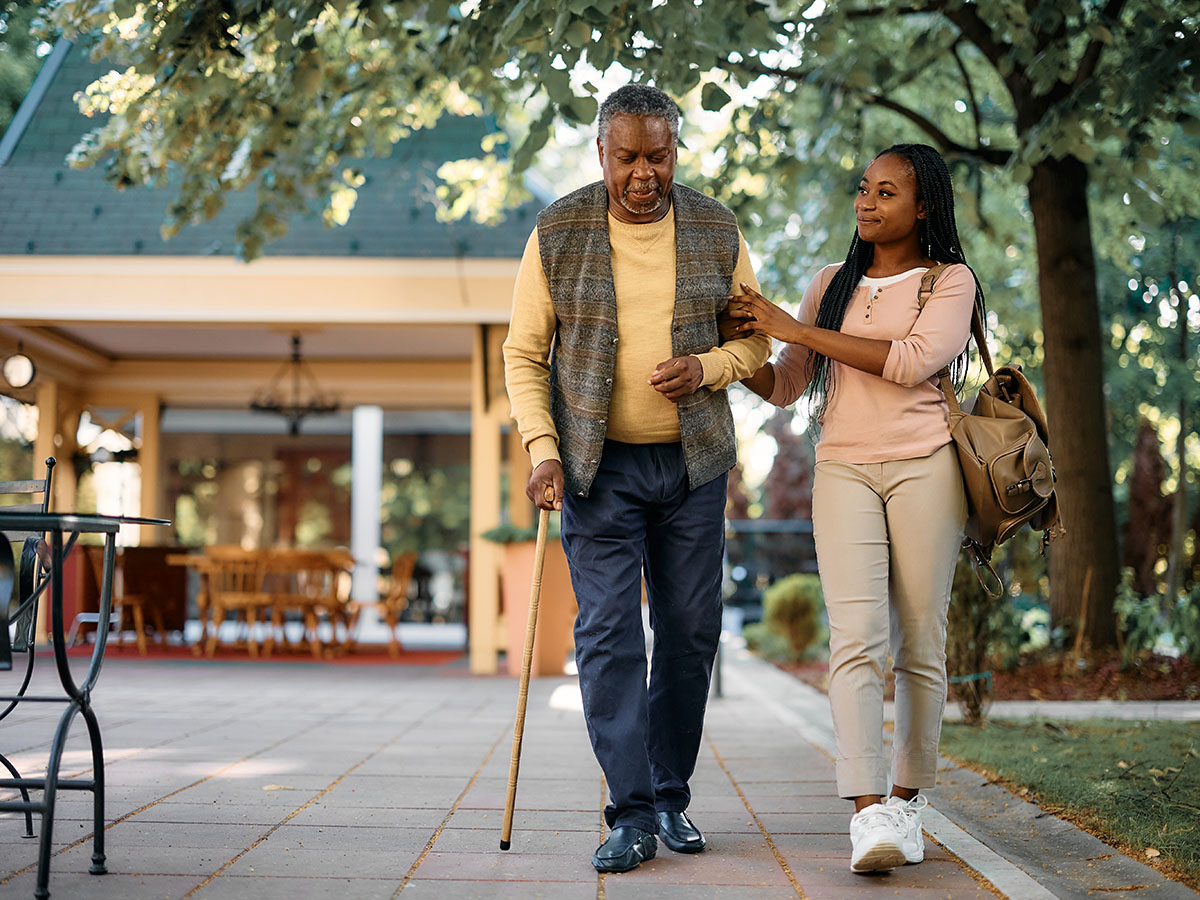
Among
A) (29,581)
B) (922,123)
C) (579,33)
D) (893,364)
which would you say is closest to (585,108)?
(579,33)

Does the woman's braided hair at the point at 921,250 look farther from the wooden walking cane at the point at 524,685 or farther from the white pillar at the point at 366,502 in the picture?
the white pillar at the point at 366,502

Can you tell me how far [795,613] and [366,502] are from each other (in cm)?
475

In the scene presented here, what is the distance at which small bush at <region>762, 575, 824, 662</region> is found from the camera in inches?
396

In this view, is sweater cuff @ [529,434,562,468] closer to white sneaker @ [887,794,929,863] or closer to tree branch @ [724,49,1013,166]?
white sneaker @ [887,794,929,863]

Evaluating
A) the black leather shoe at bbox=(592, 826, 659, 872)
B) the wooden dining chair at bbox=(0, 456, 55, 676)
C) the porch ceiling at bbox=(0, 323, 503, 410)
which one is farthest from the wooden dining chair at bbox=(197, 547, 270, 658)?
the black leather shoe at bbox=(592, 826, 659, 872)

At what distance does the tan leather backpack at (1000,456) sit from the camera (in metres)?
2.88

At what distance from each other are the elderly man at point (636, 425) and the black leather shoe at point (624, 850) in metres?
0.02

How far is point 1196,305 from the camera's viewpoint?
12258 mm

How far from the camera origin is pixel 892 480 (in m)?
2.94

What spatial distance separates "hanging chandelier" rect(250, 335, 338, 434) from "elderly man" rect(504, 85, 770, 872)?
27.9ft

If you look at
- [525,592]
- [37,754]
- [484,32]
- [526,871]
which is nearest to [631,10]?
[484,32]

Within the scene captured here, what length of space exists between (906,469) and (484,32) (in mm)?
2958

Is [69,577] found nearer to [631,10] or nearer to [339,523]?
[339,523]

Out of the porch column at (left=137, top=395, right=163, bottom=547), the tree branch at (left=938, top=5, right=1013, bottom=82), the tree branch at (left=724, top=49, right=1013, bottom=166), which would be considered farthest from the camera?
the porch column at (left=137, top=395, right=163, bottom=547)
